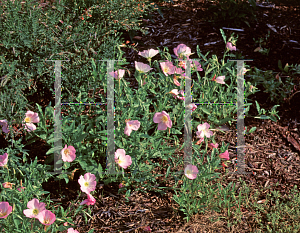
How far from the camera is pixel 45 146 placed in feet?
10.7

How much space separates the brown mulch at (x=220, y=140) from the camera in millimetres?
2674

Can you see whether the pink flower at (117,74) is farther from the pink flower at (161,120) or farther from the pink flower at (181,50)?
the pink flower at (181,50)

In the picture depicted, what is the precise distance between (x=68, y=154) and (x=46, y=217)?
541mm

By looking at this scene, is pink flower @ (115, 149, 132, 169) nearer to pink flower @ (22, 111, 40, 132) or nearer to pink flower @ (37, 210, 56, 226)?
pink flower @ (37, 210, 56, 226)

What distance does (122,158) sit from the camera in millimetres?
2598

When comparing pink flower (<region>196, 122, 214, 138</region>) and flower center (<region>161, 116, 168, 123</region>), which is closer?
flower center (<region>161, 116, 168, 123</region>)

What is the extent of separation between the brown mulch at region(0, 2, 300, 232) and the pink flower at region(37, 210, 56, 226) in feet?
1.52

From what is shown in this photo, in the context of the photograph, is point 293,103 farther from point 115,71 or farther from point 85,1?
point 85,1

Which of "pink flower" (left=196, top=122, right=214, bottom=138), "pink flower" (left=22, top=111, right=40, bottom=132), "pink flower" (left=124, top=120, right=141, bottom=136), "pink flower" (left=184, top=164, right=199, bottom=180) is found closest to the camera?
"pink flower" (left=124, top=120, right=141, bottom=136)

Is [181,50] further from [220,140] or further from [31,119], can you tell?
[31,119]

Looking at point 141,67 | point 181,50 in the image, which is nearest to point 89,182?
point 141,67

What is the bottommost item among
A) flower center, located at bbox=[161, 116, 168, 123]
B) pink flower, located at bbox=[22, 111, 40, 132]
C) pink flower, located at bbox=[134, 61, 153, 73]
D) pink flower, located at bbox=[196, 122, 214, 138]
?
pink flower, located at bbox=[196, 122, 214, 138]

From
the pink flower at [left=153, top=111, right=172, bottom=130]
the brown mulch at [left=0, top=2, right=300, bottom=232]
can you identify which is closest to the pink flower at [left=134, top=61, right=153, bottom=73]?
the pink flower at [left=153, top=111, right=172, bottom=130]

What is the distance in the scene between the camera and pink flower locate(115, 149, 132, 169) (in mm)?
2572
